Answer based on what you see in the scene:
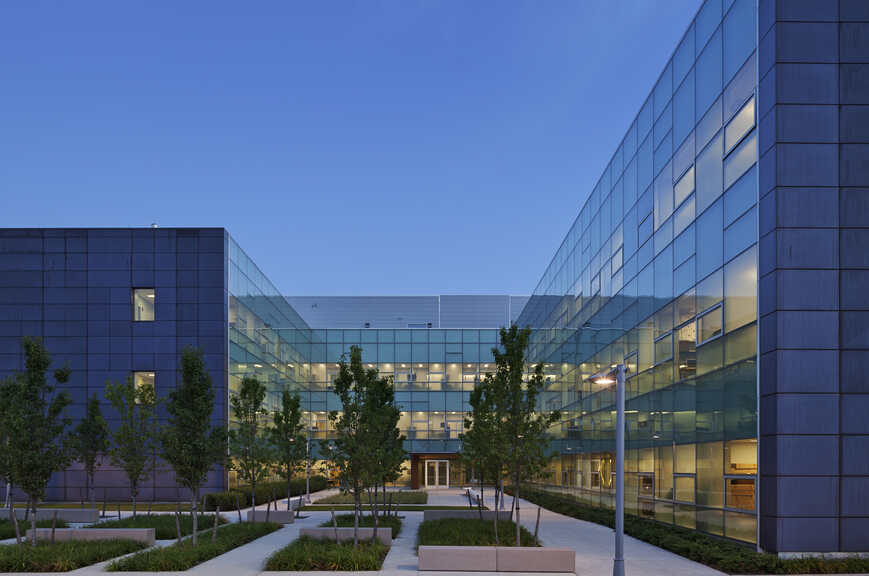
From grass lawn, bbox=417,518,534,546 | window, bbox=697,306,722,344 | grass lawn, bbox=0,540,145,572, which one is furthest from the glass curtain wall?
grass lawn, bbox=0,540,145,572

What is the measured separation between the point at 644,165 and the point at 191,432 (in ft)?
66.1

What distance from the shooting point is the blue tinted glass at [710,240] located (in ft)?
73.5

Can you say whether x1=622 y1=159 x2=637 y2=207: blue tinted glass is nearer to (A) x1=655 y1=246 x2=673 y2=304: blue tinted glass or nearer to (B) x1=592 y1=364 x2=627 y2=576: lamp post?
(A) x1=655 y1=246 x2=673 y2=304: blue tinted glass

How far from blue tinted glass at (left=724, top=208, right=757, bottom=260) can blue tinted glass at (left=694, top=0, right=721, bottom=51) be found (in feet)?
21.5

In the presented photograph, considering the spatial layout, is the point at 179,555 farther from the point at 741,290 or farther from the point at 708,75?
the point at 708,75

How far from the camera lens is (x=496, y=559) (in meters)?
18.6

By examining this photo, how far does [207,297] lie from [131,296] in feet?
15.7

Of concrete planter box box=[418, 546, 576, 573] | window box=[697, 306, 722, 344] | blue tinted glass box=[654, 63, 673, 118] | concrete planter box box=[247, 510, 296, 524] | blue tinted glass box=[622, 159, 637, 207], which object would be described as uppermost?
blue tinted glass box=[654, 63, 673, 118]

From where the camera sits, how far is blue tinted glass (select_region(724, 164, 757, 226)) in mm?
20219

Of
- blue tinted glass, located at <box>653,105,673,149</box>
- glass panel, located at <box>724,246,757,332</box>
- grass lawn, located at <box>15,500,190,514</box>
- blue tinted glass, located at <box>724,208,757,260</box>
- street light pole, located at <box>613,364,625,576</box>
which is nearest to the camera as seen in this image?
street light pole, located at <box>613,364,625,576</box>

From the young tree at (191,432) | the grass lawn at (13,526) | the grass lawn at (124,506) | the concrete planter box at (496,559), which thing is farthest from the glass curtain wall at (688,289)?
the grass lawn at (13,526)

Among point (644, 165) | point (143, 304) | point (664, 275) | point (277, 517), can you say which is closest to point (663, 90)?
point (644, 165)

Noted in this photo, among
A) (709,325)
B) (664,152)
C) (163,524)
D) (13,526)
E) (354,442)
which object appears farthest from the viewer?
(163,524)

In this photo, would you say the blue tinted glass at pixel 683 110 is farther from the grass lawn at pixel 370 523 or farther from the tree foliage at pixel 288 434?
the tree foliage at pixel 288 434
